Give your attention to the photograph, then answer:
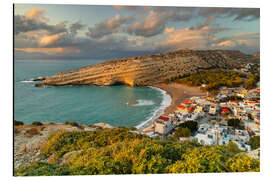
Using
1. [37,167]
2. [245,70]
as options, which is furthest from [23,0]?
[245,70]

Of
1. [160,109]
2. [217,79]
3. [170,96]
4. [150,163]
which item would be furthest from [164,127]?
[217,79]

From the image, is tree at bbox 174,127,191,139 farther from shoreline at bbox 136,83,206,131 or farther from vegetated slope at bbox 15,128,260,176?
vegetated slope at bbox 15,128,260,176

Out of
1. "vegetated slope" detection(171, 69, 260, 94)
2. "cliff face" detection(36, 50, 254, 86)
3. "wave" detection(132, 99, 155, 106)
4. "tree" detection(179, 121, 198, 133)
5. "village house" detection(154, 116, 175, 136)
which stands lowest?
"village house" detection(154, 116, 175, 136)

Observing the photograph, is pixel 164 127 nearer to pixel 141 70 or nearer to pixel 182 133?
pixel 182 133

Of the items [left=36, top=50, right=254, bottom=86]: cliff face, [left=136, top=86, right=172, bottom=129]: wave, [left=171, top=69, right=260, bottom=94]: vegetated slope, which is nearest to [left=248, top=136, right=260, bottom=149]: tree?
[left=171, top=69, right=260, bottom=94]: vegetated slope

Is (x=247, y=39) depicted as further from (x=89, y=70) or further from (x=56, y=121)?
(x=89, y=70)
